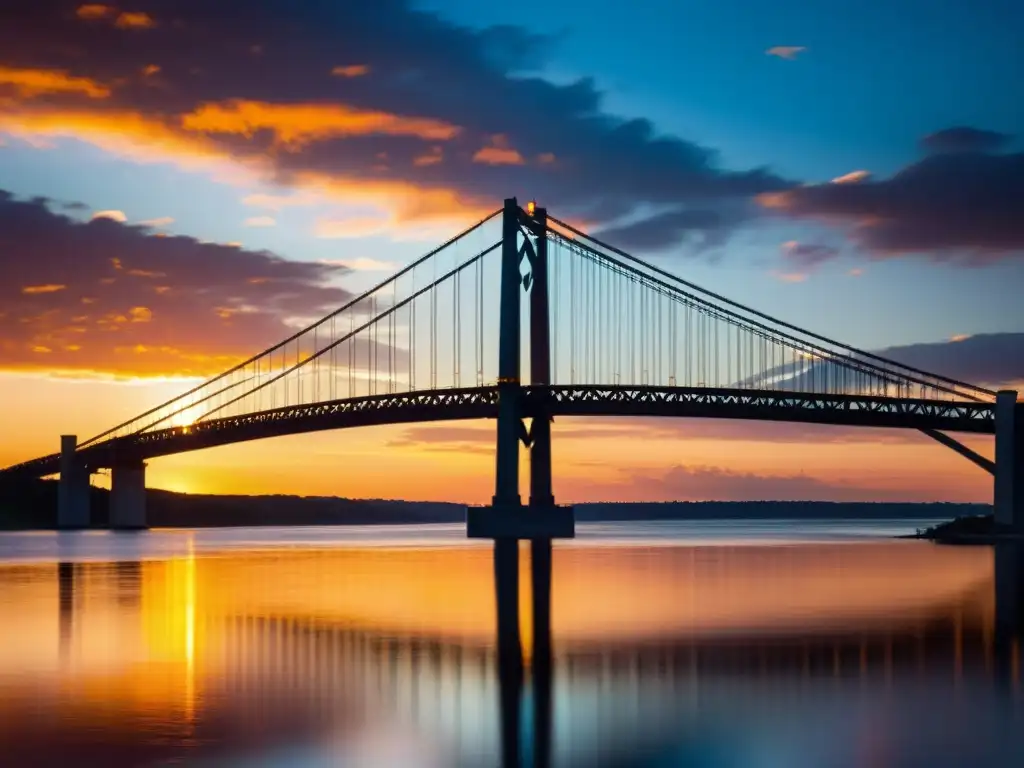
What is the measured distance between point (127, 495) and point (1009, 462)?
75394mm

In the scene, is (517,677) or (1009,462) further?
(1009,462)

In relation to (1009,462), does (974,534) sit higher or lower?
lower

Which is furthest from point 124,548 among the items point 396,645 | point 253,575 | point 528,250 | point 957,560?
point 396,645

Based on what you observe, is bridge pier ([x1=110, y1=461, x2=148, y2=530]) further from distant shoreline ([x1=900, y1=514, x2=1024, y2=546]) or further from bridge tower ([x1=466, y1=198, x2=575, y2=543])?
distant shoreline ([x1=900, y1=514, x2=1024, y2=546])

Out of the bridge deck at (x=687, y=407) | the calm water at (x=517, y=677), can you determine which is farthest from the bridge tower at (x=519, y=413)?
the calm water at (x=517, y=677)

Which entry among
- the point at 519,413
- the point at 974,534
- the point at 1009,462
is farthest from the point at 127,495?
the point at 1009,462

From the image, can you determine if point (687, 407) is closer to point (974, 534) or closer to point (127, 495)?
point (974, 534)

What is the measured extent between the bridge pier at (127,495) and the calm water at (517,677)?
3480 inches

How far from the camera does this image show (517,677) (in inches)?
837

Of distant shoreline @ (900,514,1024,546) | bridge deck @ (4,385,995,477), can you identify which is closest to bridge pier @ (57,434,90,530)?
bridge deck @ (4,385,995,477)

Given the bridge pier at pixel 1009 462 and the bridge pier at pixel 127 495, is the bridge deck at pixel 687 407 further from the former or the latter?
the bridge pier at pixel 127 495

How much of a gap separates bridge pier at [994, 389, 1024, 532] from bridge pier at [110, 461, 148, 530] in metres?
71.0

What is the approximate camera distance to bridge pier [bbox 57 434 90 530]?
13125cm

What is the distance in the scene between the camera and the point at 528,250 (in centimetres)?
9600
